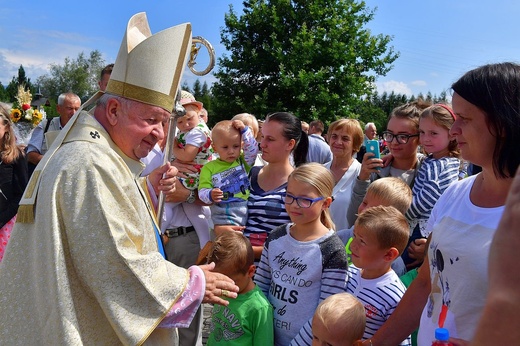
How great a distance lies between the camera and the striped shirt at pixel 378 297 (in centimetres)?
257

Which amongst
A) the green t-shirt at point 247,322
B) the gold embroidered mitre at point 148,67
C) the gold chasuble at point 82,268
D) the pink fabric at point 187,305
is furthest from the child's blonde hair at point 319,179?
the gold chasuble at point 82,268

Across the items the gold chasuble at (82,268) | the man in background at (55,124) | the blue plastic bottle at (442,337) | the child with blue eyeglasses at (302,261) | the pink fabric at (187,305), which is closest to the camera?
the blue plastic bottle at (442,337)

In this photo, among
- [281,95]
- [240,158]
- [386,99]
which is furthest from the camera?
[386,99]

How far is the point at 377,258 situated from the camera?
2.67 meters

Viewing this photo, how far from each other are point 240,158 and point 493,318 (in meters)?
3.43

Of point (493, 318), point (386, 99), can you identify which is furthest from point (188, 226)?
point (386, 99)

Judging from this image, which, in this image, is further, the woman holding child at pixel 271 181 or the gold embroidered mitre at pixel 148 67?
the woman holding child at pixel 271 181

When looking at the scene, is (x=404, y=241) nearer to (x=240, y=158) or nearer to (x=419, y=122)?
(x=419, y=122)

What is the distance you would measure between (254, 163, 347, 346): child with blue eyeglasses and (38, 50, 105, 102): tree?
5869 cm

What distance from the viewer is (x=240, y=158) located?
161 inches

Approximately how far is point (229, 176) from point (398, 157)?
1255mm

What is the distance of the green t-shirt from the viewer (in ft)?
9.28

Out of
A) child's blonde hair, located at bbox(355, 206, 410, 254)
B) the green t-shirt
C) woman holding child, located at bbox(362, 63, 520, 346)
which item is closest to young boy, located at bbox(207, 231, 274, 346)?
the green t-shirt

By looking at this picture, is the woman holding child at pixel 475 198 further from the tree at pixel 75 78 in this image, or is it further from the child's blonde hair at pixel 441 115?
the tree at pixel 75 78
